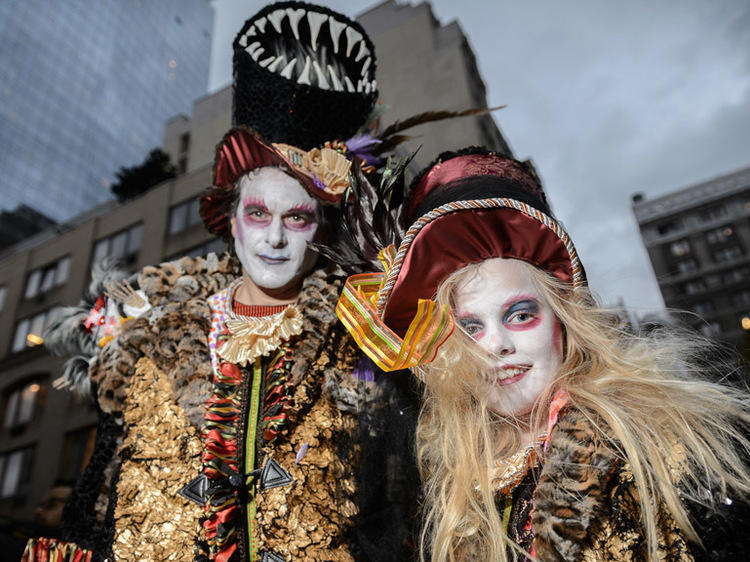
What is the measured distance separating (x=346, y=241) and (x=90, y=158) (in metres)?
60.2

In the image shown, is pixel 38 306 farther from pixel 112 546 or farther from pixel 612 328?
pixel 612 328

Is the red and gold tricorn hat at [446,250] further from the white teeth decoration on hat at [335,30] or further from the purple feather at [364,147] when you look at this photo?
the white teeth decoration on hat at [335,30]

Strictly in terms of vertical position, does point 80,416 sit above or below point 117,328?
above

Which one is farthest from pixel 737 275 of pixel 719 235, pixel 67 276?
pixel 67 276

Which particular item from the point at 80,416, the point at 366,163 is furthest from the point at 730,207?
the point at 366,163

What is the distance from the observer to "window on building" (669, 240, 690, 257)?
36.6 meters

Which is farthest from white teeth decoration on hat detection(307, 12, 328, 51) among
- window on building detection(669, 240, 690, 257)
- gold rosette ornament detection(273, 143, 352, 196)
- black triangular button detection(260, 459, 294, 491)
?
window on building detection(669, 240, 690, 257)

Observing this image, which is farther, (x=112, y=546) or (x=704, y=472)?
(x=112, y=546)

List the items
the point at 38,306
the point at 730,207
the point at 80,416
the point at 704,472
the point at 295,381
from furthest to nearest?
the point at 730,207 → the point at 38,306 → the point at 80,416 → the point at 295,381 → the point at 704,472

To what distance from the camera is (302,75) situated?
2.96 meters

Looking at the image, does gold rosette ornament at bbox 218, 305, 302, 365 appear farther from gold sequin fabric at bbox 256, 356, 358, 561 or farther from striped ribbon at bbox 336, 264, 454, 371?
striped ribbon at bbox 336, 264, 454, 371

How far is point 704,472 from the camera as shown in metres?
1.48

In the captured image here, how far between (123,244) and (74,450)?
5530mm

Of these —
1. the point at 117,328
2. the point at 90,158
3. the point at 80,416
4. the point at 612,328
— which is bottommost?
the point at 612,328
